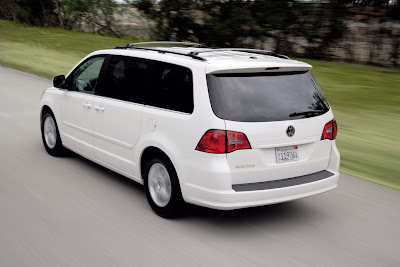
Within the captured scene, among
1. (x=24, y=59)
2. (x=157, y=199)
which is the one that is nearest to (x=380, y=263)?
(x=157, y=199)

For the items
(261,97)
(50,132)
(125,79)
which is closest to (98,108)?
(125,79)

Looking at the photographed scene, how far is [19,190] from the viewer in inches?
239

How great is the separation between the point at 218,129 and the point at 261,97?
1.89 ft

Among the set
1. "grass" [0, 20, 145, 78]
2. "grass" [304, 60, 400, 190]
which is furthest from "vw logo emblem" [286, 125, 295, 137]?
"grass" [0, 20, 145, 78]

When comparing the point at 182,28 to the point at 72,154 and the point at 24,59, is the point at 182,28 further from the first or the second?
the point at 72,154

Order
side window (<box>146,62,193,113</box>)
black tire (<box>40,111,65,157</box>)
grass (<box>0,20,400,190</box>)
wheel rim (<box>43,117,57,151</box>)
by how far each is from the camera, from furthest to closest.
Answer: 1. grass (<box>0,20,400,190</box>)
2. wheel rim (<box>43,117,57,151</box>)
3. black tire (<box>40,111,65,157</box>)
4. side window (<box>146,62,193,113</box>)

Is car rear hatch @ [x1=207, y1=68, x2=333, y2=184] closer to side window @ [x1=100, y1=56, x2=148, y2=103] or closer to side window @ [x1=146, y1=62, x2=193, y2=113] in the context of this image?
side window @ [x1=146, y1=62, x2=193, y2=113]

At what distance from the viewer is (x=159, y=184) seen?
18.1 ft

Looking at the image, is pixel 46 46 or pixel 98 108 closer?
pixel 98 108

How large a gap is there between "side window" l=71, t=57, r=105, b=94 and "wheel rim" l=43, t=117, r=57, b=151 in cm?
82

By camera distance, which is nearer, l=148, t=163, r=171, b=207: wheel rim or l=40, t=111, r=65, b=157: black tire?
l=148, t=163, r=171, b=207: wheel rim

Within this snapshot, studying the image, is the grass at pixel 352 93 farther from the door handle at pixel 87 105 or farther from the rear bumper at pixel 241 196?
the door handle at pixel 87 105

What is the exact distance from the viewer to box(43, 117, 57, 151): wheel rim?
7.67 m

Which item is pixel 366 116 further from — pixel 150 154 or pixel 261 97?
pixel 150 154
